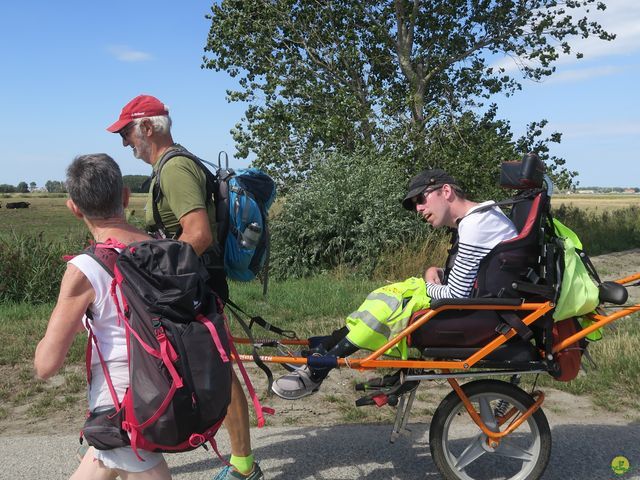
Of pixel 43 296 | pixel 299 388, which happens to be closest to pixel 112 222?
pixel 299 388

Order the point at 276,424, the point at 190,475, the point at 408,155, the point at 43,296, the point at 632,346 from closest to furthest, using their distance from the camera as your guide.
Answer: the point at 190,475
the point at 276,424
the point at 632,346
the point at 43,296
the point at 408,155

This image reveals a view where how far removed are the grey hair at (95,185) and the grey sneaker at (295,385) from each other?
137cm

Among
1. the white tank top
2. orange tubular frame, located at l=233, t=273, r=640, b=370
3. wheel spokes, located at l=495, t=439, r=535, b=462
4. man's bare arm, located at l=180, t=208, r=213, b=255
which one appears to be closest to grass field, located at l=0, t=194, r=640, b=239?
man's bare arm, located at l=180, t=208, r=213, b=255

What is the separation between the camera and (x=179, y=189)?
326 centimetres

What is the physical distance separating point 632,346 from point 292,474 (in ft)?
12.4

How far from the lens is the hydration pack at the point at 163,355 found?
2242mm

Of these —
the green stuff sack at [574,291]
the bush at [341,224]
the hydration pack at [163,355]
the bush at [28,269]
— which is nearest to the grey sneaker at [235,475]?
the hydration pack at [163,355]

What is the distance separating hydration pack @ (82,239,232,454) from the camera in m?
2.24

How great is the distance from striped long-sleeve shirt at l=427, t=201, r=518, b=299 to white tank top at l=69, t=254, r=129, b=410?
1.70 meters

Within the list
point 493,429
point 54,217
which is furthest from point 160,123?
point 54,217

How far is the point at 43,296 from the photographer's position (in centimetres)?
929

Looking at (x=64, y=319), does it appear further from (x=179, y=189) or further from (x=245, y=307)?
(x=245, y=307)

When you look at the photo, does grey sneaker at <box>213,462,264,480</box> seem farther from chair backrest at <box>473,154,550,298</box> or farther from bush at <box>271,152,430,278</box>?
bush at <box>271,152,430,278</box>

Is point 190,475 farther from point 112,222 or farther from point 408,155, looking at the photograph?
point 408,155
